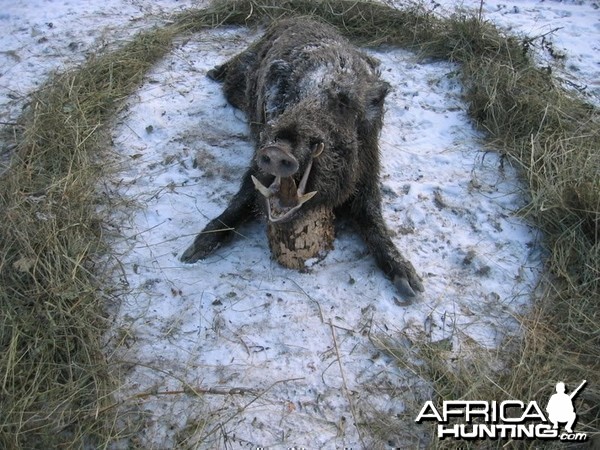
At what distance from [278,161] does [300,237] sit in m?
0.76

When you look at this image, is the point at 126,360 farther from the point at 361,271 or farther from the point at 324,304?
the point at 361,271

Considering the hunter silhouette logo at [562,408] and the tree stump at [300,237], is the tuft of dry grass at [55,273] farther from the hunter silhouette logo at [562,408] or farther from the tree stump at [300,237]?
the hunter silhouette logo at [562,408]

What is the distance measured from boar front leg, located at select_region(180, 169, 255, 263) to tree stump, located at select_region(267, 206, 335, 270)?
0.32 metres

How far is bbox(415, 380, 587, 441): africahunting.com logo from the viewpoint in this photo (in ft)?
8.13

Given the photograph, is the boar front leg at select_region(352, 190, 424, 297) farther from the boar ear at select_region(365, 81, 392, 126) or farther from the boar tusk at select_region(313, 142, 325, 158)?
the boar tusk at select_region(313, 142, 325, 158)

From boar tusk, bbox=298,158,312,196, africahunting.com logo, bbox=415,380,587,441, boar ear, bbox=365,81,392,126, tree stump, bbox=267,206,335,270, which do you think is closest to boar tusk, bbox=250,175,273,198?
boar tusk, bbox=298,158,312,196

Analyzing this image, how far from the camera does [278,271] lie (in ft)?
10.9

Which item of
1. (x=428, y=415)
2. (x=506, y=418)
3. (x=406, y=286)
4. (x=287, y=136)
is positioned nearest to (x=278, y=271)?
(x=406, y=286)

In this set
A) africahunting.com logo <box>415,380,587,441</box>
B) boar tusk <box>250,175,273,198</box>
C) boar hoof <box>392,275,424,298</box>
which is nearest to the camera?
africahunting.com logo <box>415,380,587,441</box>

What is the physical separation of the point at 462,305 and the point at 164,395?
5.65 ft

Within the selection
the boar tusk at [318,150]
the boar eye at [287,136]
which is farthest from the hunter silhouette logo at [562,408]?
the boar eye at [287,136]

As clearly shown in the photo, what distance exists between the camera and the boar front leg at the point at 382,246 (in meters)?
3.23

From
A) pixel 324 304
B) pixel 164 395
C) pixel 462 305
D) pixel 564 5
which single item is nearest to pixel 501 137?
pixel 462 305

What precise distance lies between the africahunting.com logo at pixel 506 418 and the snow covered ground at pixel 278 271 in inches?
7.8
